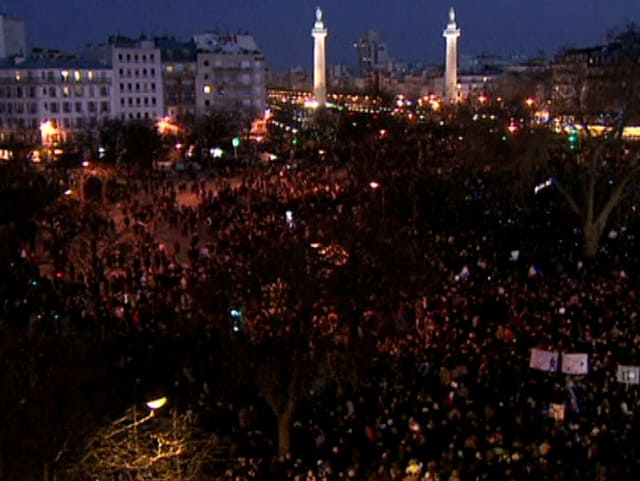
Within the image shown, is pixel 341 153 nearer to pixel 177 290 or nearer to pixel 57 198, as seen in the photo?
pixel 57 198

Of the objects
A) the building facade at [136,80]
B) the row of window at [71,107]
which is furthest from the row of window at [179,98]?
the row of window at [71,107]

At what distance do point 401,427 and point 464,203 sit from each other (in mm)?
16749

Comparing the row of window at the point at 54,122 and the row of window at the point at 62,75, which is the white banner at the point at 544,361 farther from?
the row of window at the point at 62,75

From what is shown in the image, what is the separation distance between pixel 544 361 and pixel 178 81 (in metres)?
63.5

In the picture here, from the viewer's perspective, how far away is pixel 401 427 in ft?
36.3

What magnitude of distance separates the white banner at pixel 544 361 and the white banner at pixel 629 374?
919mm

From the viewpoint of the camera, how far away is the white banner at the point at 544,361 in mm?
12719

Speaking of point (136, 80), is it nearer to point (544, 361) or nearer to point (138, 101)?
point (138, 101)

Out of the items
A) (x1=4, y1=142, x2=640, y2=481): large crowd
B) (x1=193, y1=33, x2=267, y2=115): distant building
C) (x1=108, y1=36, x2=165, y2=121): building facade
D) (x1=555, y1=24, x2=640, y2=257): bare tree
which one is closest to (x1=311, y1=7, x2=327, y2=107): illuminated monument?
(x1=193, y1=33, x2=267, y2=115): distant building

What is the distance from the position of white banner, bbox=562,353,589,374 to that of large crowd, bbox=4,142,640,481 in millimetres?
125

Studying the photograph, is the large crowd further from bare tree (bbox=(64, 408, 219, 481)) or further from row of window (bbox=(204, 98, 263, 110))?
row of window (bbox=(204, 98, 263, 110))

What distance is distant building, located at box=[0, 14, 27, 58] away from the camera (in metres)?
74.8

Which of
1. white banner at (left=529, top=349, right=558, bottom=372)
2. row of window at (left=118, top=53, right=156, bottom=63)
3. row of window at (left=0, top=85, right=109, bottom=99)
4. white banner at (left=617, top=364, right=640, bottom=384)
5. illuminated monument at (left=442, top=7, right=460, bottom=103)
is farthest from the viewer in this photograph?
illuminated monument at (left=442, top=7, right=460, bottom=103)

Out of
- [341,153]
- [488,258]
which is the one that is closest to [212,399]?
[488,258]
